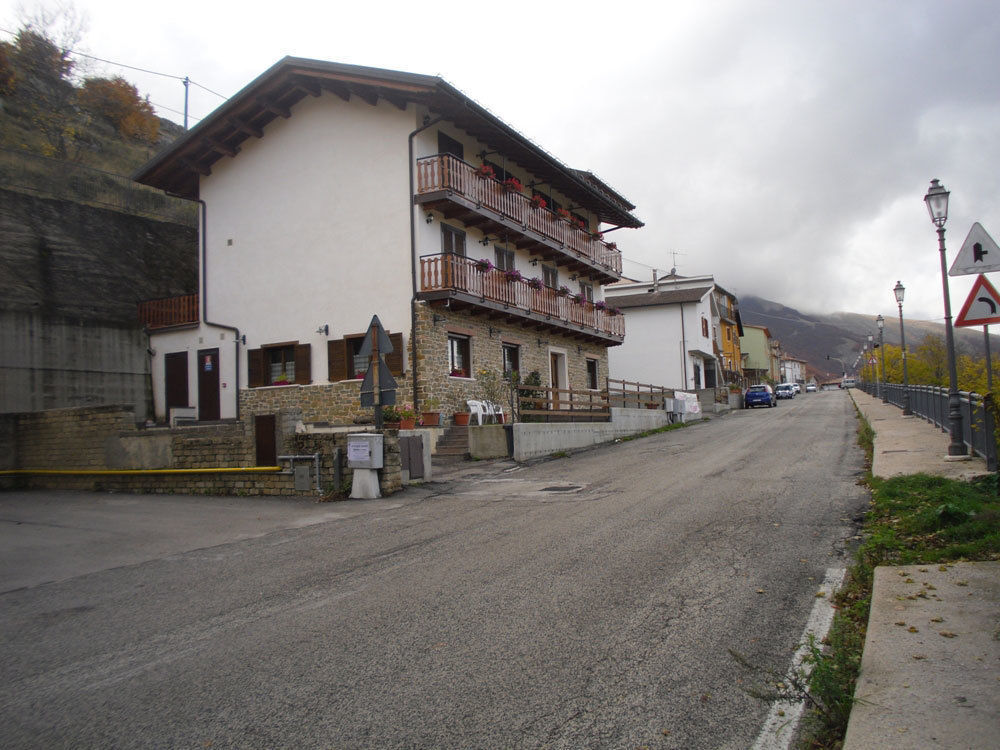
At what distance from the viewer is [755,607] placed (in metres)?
4.89

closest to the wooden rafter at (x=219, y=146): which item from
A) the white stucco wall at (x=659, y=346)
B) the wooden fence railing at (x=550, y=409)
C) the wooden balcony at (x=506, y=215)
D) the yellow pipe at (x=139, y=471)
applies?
the wooden balcony at (x=506, y=215)

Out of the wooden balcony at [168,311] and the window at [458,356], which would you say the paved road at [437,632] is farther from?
the wooden balcony at [168,311]

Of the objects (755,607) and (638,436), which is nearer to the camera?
(755,607)

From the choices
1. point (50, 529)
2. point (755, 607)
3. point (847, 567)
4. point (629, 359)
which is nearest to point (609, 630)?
point (755, 607)

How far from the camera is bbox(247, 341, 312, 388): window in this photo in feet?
70.7

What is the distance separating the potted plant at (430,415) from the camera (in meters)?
18.9

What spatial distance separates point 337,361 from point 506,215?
712 centimetres

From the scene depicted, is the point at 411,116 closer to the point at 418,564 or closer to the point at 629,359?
the point at 418,564

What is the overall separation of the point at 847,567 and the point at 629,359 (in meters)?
39.1

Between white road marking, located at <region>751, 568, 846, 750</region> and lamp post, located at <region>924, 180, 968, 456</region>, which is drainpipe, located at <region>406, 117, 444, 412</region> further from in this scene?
white road marking, located at <region>751, 568, 846, 750</region>

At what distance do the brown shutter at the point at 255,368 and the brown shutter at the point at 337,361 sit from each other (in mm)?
2704

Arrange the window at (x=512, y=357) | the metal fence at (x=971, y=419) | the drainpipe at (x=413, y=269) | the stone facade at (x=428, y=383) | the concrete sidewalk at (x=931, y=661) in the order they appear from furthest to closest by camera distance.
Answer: the window at (x=512, y=357)
the stone facade at (x=428, y=383)
the drainpipe at (x=413, y=269)
the metal fence at (x=971, y=419)
the concrete sidewalk at (x=931, y=661)

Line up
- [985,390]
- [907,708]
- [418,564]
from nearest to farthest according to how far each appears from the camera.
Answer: [907,708]
[418,564]
[985,390]

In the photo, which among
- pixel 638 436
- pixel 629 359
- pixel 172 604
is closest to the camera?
pixel 172 604
